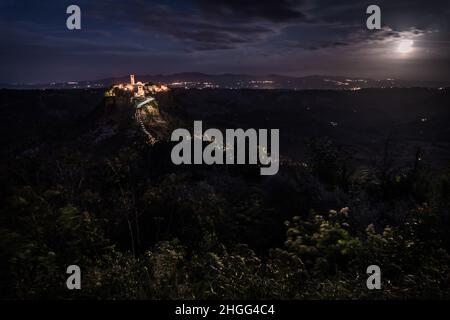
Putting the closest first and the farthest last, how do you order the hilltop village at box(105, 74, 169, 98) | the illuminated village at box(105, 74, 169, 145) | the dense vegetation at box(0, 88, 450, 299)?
the dense vegetation at box(0, 88, 450, 299) → the illuminated village at box(105, 74, 169, 145) → the hilltop village at box(105, 74, 169, 98)

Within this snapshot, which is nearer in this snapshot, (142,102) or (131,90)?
(142,102)

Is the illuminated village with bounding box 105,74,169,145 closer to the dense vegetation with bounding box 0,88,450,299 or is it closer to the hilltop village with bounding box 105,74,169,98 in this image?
the hilltop village with bounding box 105,74,169,98

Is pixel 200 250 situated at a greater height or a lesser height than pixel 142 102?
lesser

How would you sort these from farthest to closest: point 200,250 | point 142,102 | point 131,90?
point 131,90 → point 142,102 → point 200,250

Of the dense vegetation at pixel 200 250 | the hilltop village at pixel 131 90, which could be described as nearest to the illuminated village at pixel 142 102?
the hilltop village at pixel 131 90

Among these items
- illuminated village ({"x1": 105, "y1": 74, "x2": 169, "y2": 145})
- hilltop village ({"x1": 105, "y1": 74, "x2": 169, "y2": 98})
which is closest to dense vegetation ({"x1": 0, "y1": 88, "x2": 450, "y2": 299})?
illuminated village ({"x1": 105, "y1": 74, "x2": 169, "y2": 145})

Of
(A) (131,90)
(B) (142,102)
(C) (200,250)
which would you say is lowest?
(C) (200,250)

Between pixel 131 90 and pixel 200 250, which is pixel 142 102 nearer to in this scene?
→ pixel 131 90

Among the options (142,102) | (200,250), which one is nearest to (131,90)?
Answer: (142,102)

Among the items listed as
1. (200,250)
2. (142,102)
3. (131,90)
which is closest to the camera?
(200,250)

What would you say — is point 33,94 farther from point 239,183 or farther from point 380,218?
point 380,218

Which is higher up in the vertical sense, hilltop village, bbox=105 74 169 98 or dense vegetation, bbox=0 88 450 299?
hilltop village, bbox=105 74 169 98
